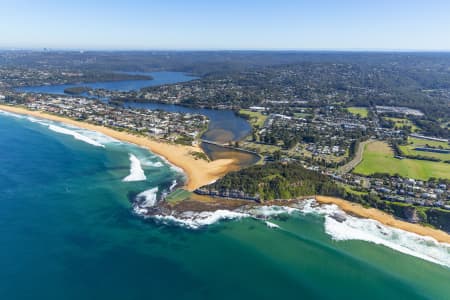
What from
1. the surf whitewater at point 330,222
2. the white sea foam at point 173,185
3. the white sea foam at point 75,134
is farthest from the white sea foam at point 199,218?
the white sea foam at point 75,134

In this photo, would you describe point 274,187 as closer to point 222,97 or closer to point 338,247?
point 338,247

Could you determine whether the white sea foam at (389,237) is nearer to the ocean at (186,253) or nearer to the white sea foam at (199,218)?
the ocean at (186,253)

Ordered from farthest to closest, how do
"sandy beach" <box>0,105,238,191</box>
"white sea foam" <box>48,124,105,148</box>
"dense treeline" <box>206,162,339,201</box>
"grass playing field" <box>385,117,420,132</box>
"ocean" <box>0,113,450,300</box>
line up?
1. "grass playing field" <box>385,117,420,132</box>
2. "white sea foam" <box>48,124,105,148</box>
3. "sandy beach" <box>0,105,238,191</box>
4. "dense treeline" <box>206,162,339,201</box>
5. "ocean" <box>0,113,450,300</box>

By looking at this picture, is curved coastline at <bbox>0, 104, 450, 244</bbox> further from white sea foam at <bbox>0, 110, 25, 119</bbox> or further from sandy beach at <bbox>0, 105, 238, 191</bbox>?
white sea foam at <bbox>0, 110, 25, 119</bbox>

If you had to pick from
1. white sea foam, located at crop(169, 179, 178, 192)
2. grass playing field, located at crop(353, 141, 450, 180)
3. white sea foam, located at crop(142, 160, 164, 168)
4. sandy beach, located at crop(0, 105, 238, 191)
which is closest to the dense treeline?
sandy beach, located at crop(0, 105, 238, 191)

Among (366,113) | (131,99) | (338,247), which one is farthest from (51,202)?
(366,113)

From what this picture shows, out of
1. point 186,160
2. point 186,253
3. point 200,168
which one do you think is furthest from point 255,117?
point 186,253
